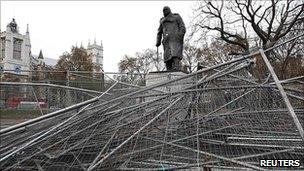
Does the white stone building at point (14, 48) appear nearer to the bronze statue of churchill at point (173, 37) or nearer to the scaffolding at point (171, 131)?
the bronze statue of churchill at point (173, 37)

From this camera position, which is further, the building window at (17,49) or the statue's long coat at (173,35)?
the building window at (17,49)

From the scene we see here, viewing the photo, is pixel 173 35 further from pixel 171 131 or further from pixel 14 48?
pixel 14 48

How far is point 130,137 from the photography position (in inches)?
146

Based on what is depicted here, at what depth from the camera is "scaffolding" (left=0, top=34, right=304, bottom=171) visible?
3.54 m

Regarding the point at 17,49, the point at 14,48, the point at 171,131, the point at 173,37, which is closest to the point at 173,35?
the point at 173,37

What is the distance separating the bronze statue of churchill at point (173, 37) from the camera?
9039mm

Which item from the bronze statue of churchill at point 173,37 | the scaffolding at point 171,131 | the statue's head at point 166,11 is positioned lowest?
the scaffolding at point 171,131

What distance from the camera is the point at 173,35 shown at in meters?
9.06

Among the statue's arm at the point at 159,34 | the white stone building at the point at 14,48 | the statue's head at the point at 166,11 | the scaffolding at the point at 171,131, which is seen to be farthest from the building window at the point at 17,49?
the scaffolding at the point at 171,131

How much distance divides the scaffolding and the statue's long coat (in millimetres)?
4313

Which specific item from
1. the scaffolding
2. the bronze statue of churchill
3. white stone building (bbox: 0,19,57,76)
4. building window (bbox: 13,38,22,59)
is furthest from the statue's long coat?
building window (bbox: 13,38,22,59)

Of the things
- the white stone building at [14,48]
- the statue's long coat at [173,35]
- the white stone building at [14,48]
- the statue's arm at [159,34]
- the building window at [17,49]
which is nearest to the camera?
the statue's long coat at [173,35]

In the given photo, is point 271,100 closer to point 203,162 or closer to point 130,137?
point 203,162

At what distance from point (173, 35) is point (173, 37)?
0.05 meters
